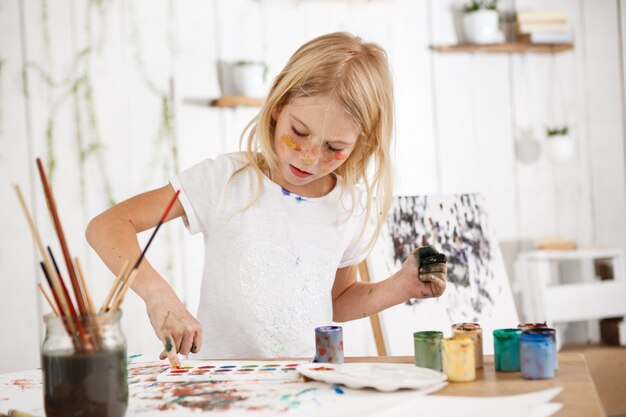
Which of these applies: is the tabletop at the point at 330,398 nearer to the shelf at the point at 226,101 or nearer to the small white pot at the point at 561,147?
the shelf at the point at 226,101

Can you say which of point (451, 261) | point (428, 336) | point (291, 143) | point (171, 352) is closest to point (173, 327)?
point (171, 352)

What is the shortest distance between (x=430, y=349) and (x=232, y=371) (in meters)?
0.37

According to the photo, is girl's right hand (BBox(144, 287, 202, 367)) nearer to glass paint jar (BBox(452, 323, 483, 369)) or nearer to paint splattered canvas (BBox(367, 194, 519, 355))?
glass paint jar (BBox(452, 323, 483, 369))

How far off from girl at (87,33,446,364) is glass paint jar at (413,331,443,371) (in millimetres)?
305

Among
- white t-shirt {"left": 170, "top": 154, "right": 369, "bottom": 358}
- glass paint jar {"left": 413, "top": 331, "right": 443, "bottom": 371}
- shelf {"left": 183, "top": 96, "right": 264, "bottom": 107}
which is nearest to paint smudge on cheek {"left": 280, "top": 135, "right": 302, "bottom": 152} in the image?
white t-shirt {"left": 170, "top": 154, "right": 369, "bottom": 358}

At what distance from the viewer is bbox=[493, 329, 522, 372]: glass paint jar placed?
1.22m

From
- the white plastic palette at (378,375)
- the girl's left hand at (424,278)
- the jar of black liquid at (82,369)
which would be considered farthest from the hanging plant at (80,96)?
the jar of black liquid at (82,369)

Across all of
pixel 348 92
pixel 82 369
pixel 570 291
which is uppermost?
pixel 348 92

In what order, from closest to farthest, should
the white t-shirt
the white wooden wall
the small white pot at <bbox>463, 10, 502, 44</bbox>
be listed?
the white t-shirt, the white wooden wall, the small white pot at <bbox>463, 10, 502, 44</bbox>

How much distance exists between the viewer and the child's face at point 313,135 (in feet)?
5.30

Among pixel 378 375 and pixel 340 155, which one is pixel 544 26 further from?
pixel 378 375

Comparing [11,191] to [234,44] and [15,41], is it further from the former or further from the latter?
[234,44]

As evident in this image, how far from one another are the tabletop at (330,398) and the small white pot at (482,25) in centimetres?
250

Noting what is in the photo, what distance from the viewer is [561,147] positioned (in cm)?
351
